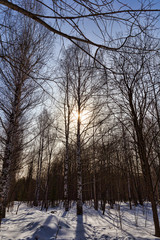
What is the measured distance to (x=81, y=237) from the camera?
12.0 ft

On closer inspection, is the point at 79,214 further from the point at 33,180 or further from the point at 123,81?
the point at 33,180

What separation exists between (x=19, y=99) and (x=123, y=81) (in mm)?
3706

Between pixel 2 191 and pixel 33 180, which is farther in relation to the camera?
pixel 33 180

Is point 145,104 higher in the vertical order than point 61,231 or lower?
higher

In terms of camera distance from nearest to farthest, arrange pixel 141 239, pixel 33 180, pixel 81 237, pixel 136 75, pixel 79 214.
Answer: pixel 141 239 < pixel 136 75 < pixel 81 237 < pixel 79 214 < pixel 33 180

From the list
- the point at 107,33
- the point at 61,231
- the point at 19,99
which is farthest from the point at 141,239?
the point at 19,99

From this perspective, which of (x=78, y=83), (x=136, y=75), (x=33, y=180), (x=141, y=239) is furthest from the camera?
(x=33, y=180)

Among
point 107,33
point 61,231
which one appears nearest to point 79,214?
point 61,231

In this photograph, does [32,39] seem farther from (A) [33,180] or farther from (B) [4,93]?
(A) [33,180]

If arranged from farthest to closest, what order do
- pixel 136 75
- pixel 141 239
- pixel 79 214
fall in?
1. pixel 79 214
2. pixel 136 75
3. pixel 141 239

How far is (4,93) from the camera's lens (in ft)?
17.0

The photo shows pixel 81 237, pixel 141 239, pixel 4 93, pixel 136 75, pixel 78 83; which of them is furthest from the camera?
pixel 78 83

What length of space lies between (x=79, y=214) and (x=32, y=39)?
7.99 metres

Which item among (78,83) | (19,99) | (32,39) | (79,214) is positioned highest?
(78,83)
